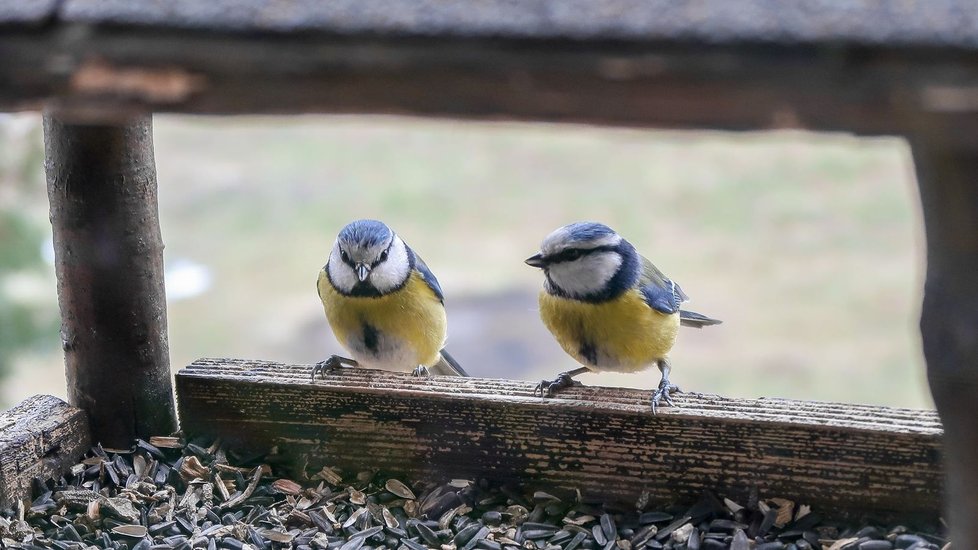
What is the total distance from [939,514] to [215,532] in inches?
53.2

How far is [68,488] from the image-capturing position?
210cm

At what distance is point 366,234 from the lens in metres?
2.59

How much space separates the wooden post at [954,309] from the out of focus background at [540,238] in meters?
4.44

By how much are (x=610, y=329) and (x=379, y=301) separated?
24.2 inches

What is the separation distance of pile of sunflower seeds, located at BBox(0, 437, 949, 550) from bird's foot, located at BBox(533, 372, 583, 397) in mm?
204

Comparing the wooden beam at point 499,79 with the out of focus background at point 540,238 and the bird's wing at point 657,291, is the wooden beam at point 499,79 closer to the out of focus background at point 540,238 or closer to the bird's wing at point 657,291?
the bird's wing at point 657,291

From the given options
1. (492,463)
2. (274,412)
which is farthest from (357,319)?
(492,463)

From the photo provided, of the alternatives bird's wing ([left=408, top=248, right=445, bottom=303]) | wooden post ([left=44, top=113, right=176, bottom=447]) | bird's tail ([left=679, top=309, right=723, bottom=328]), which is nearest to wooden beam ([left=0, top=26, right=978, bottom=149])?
wooden post ([left=44, top=113, right=176, bottom=447])

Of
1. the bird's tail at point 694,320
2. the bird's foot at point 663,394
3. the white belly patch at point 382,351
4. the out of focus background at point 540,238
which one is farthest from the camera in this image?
the out of focus background at point 540,238

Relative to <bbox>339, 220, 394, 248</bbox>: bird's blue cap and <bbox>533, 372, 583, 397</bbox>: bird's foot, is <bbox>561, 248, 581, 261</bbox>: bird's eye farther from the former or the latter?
<bbox>339, 220, 394, 248</bbox>: bird's blue cap

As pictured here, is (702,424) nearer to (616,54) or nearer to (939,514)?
(939,514)

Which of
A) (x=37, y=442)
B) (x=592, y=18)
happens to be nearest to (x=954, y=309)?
(x=592, y=18)

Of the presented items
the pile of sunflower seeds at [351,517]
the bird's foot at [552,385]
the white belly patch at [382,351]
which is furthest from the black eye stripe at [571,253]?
the pile of sunflower seeds at [351,517]

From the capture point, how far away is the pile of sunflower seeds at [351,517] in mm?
1896
